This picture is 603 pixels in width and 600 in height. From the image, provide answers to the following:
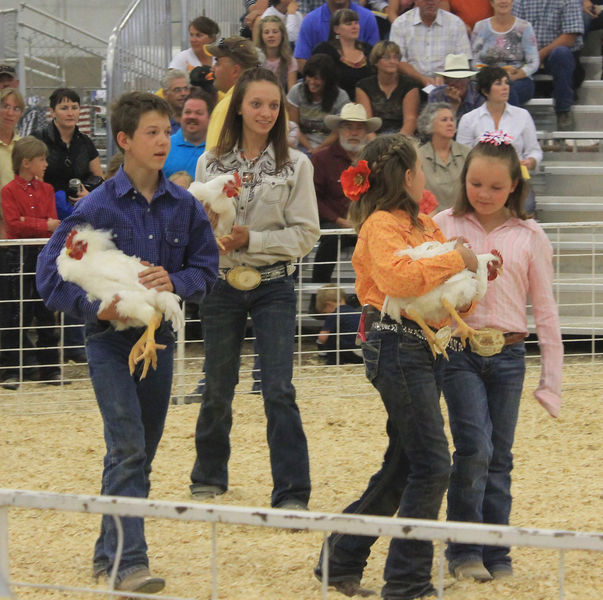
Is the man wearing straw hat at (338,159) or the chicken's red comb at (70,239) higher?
the man wearing straw hat at (338,159)

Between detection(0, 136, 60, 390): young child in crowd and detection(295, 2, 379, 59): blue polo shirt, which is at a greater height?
detection(295, 2, 379, 59): blue polo shirt

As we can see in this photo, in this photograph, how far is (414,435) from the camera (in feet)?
12.8

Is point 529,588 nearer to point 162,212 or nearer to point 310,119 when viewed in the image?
point 162,212

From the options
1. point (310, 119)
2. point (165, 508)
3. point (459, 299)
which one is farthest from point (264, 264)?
point (310, 119)

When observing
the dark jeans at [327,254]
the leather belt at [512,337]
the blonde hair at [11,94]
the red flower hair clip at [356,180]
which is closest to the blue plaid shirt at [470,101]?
the dark jeans at [327,254]

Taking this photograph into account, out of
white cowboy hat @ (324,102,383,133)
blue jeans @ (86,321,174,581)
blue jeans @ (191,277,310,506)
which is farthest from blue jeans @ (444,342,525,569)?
white cowboy hat @ (324,102,383,133)

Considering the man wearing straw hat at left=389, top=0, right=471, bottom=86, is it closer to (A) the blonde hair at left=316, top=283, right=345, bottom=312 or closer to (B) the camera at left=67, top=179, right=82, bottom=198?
(A) the blonde hair at left=316, top=283, right=345, bottom=312

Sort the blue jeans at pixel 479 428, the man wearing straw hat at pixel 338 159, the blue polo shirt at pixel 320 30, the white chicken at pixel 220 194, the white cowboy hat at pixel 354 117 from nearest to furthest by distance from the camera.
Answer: the blue jeans at pixel 479 428, the white chicken at pixel 220 194, the man wearing straw hat at pixel 338 159, the white cowboy hat at pixel 354 117, the blue polo shirt at pixel 320 30

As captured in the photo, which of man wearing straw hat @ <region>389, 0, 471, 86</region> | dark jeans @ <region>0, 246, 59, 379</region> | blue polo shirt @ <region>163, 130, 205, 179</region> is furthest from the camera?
man wearing straw hat @ <region>389, 0, 471, 86</region>

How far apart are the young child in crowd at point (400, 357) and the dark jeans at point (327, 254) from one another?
13.2 ft

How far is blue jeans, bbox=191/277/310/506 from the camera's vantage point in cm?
500

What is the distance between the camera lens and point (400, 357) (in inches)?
155

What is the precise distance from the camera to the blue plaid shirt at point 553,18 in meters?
11.1

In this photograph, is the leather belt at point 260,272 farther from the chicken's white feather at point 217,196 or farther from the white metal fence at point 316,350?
the white metal fence at point 316,350
